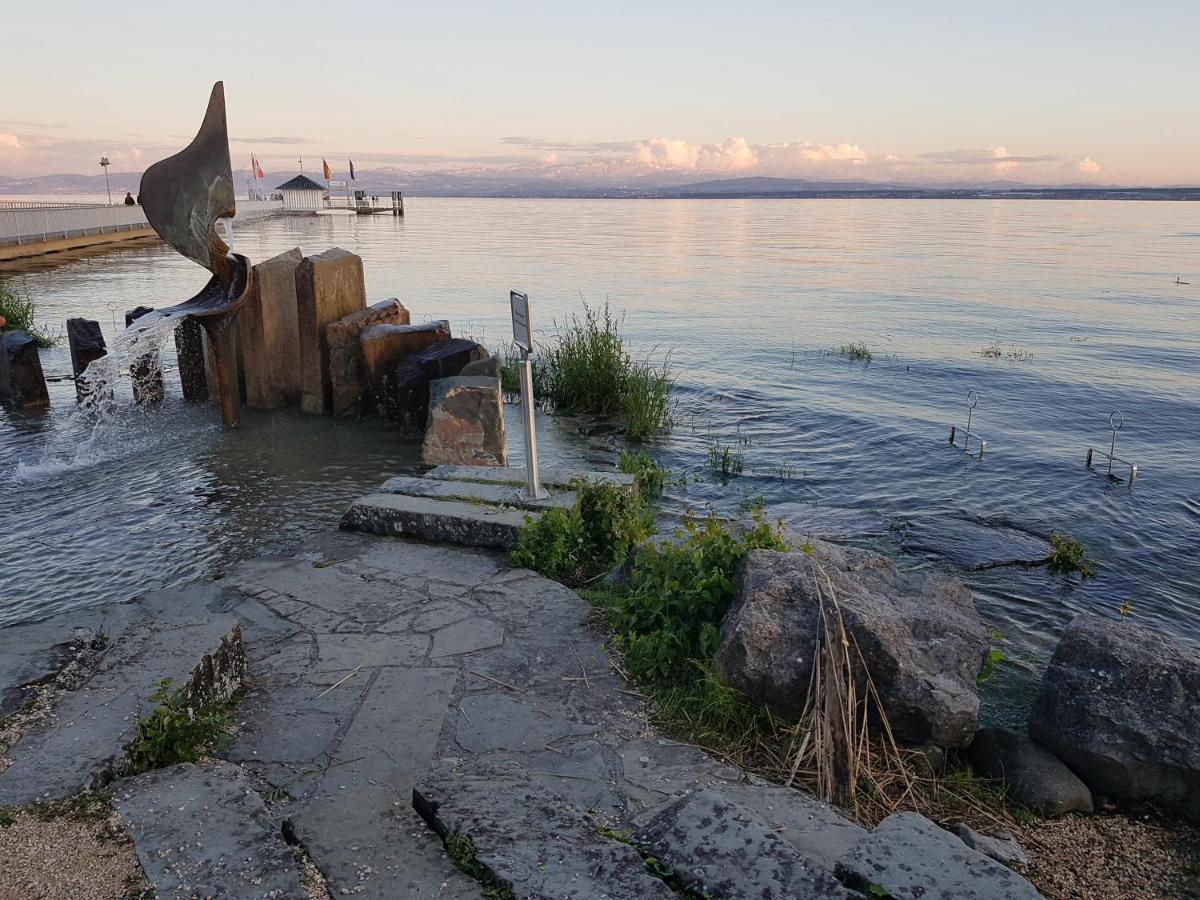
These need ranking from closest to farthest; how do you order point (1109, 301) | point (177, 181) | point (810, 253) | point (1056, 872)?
point (1056, 872), point (177, 181), point (1109, 301), point (810, 253)

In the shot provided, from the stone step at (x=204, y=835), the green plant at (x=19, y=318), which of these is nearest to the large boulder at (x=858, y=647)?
the stone step at (x=204, y=835)

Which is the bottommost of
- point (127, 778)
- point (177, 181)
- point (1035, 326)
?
point (1035, 326)

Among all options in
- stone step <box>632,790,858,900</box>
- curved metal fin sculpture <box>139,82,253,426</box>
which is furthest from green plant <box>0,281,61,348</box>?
stone step <box>632,790,858,900</box>

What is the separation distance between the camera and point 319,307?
420 inches

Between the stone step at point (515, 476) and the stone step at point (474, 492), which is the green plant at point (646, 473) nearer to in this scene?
the stone step at point (515, 476)

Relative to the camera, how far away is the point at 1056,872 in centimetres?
380

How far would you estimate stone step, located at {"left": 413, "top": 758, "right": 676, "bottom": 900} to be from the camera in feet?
9.32

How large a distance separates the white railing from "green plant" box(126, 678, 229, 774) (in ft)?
102

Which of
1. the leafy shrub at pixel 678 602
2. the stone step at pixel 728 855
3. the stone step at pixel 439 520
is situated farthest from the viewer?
the stone step at pixel 439 520

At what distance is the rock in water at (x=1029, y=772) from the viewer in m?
4.30

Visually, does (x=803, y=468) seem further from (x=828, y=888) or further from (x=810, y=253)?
(x=810, y=253)

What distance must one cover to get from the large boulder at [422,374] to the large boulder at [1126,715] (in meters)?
7.14

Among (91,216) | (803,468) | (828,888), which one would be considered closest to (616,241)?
(91,216)

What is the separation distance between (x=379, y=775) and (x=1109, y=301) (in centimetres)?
3015
